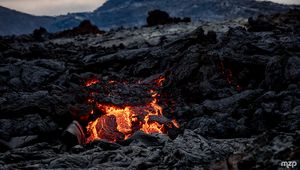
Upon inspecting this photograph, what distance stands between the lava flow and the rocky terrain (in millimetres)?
413

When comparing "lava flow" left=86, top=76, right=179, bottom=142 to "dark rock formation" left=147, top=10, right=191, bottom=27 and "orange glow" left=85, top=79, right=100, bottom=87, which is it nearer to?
"orange glow" left=85, top=79, right=100, bottom=87

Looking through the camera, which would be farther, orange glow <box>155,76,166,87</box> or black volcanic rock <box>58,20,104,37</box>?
black volcanic rock <box>58,20,104,37</box>

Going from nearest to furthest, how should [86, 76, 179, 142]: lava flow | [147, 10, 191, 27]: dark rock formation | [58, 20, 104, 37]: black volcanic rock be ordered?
[86, 76, 179, 142]: lava flow → [147, 10, 191, 27]: dark rock formation → [58, 20, 104, 37]: black volcanic rock

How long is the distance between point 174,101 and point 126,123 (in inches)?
147

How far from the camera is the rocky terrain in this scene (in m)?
10.4

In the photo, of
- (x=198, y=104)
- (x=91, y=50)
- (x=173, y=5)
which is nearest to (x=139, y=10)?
(x=173, y=5)

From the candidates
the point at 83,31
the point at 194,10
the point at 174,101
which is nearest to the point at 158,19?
the point at 83,31

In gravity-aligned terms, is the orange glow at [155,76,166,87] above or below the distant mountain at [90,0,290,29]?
below

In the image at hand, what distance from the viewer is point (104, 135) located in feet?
48.9

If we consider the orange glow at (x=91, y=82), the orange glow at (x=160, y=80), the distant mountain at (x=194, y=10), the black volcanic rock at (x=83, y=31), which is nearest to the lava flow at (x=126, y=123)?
the orange glow at (x=160, y=80)

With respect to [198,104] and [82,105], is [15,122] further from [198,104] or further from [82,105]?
[198,104]

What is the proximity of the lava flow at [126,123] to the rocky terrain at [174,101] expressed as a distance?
41 cm

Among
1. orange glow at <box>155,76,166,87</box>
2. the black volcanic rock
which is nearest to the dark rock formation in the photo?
the black volcanic rock

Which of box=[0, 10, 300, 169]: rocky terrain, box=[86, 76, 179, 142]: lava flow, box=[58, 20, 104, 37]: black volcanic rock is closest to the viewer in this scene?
box=[0, 10, 300, 169]: rocky terrain
